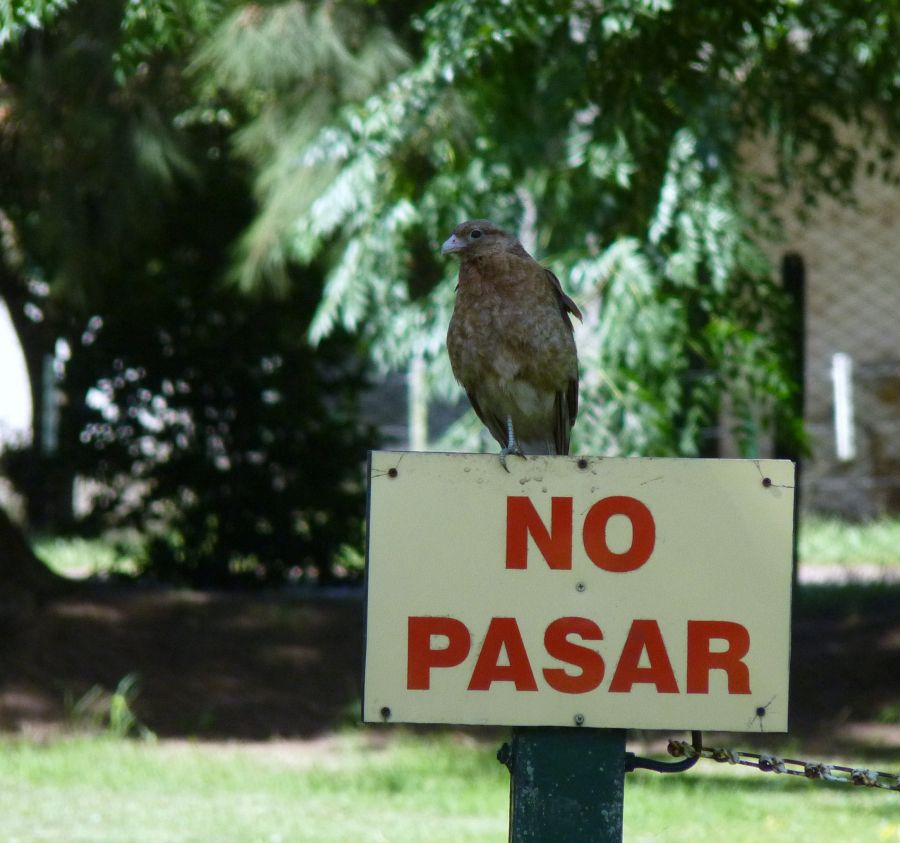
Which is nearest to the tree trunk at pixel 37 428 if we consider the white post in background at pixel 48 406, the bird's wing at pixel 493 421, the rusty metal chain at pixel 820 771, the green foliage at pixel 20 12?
the white post in background at pixel 48 406

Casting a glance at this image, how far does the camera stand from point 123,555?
8219mm

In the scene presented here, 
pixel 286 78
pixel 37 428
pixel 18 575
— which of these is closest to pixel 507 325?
pixel 286 78

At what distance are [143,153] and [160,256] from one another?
146 centimetres

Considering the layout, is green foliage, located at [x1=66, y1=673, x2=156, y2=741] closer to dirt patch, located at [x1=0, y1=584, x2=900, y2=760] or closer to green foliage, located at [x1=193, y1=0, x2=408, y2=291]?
dirt patch, located at [x1=0, y1=584, x2=900, y2=760]

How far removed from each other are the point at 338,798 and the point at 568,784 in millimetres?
3007

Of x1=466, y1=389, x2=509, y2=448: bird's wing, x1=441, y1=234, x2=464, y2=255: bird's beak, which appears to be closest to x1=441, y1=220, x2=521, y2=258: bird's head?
x1=441, y1=234, x2=464, y2=255: bird's beak

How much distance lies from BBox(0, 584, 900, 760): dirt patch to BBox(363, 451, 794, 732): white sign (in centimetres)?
394

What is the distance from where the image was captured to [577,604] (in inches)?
88.4

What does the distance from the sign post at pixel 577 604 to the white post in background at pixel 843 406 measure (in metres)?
9.00

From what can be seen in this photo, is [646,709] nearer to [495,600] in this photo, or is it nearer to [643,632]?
[643,632]

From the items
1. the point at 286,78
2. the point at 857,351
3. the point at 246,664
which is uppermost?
the point at 286,78

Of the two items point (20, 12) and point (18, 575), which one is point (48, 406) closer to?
point (18, 575)

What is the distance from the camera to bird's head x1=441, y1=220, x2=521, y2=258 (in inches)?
152

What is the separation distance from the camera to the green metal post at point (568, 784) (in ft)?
7.54
